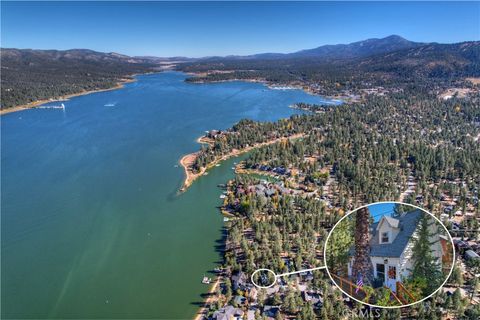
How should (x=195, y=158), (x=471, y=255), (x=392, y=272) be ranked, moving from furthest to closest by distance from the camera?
(x=195, y=158) → (x=471, y=255) → (x=392, y=272)

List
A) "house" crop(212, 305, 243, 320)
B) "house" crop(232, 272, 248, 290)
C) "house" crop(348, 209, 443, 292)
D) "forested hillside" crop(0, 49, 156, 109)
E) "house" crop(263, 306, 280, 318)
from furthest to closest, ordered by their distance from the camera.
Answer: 1. "forested hillside" crop(0, 49, 156, 109)
2. "house" crop(232, 272, 248, 290)
3. "house" crop(263, 306, 280, 318)
4. "house" crop(212, 305, 243, 320)
5. "house" crop(348, 209, 443, 292)

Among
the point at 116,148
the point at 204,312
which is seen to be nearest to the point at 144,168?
the point at 116,148

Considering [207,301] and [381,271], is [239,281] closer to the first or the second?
[207,301]

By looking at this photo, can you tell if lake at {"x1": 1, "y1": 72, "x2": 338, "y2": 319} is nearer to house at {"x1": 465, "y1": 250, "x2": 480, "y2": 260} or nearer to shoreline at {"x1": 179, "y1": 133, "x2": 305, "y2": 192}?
shoreline at {"x1": 179, "y1": 133, "x2": 305, "y2": 192}

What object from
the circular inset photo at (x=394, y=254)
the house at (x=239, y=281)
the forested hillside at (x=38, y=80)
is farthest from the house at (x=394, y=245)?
the forested hillside at (x=38, y=80)

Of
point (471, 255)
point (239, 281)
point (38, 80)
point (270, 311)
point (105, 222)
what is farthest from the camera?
point (38, 80)

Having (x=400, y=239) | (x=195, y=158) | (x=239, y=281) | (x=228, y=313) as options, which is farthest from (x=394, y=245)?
(x=195, y=158)

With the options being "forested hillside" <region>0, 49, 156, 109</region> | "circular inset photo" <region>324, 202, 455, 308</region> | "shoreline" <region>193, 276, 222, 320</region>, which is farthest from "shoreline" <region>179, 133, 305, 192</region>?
"forested hillside" <region>0, 49, 156, 109</region>
